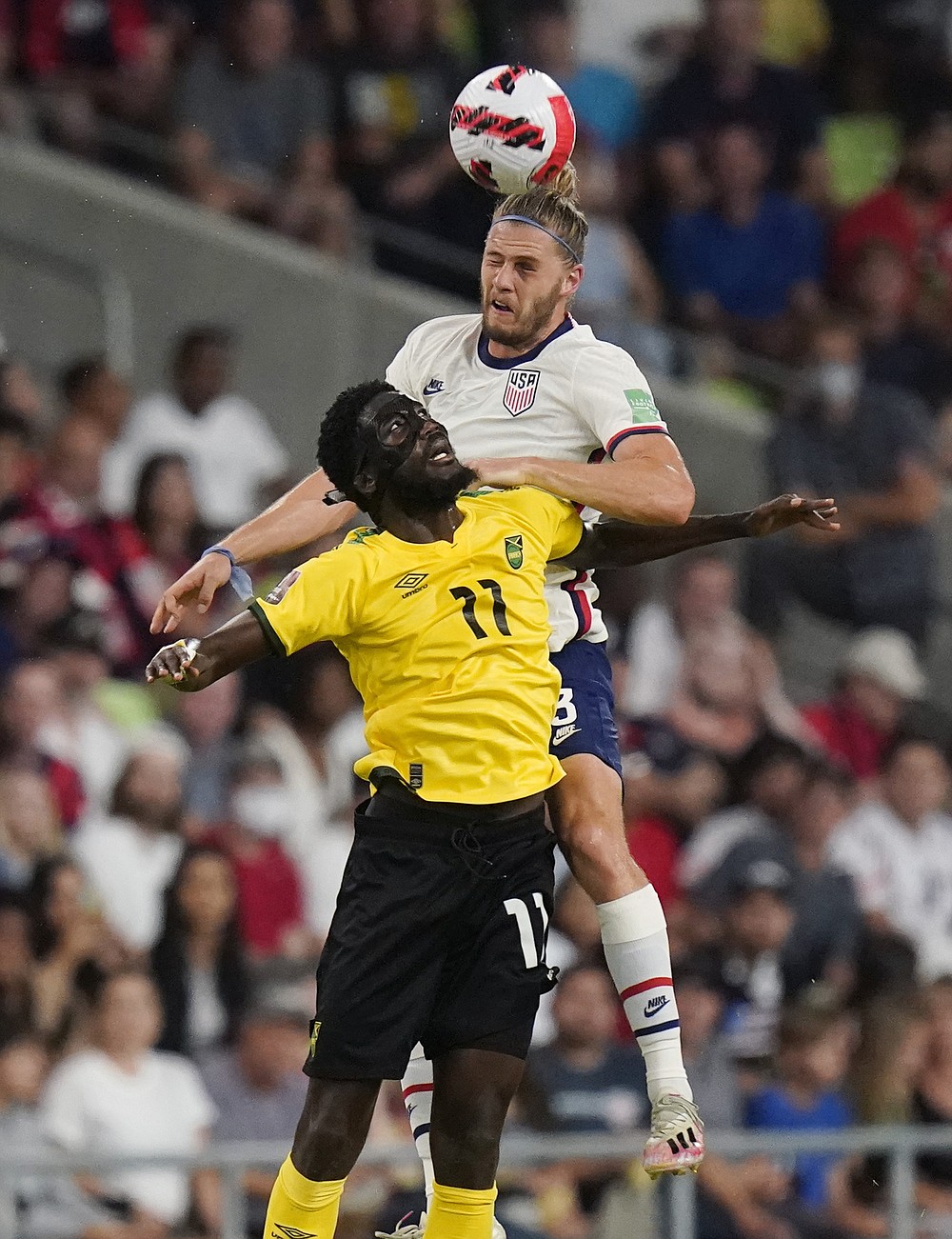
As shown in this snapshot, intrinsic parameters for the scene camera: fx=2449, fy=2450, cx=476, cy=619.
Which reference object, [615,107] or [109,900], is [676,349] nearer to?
[615,107]

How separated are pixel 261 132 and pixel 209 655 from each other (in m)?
7.15

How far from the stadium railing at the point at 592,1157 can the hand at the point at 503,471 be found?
287 cm

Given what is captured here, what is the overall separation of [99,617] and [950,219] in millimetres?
5421

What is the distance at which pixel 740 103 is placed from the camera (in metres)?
12.6

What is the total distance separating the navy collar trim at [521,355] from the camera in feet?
18.7

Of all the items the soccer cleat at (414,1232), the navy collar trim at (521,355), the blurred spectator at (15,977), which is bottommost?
the soccer cleat at (414,1232)

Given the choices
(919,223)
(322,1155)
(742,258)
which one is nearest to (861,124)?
(919,223)

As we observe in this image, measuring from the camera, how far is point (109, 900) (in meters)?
8.65

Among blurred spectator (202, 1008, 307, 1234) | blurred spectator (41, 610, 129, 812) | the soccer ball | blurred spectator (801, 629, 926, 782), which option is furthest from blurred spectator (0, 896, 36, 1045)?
blurred spectator (801, 629, 926, 782)

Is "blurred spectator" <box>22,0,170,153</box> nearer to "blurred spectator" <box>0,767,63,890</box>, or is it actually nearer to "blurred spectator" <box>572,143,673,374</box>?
"blurred spectator" <box>572,143,673,374</box>

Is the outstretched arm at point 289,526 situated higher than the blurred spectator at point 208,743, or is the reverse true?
the blurred spectator at point 208,743

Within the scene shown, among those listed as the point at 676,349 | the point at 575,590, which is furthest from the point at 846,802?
the point at 575,590

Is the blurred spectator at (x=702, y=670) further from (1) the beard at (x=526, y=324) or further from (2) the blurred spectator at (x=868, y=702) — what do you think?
(1) the beard at (x=526, y=324)

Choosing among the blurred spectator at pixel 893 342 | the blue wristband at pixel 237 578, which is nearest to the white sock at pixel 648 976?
the blue wristband at pixel 237 578
